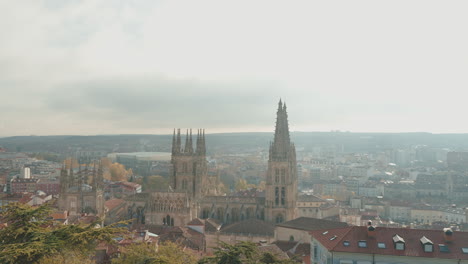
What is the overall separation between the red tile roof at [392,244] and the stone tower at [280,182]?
32.7 m

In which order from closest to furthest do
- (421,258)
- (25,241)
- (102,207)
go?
(25,241) → (421,258) → (102,207)

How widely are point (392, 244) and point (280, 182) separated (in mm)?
36332

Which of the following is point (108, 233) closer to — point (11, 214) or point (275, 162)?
point (11, 214)

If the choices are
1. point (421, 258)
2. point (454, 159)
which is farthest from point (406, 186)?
point (421, 258)

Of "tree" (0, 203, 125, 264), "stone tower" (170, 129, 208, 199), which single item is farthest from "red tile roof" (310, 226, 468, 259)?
"stone tower" (170, 129, 208, 199)

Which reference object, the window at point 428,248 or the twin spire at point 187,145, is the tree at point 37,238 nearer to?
the window at point 428,248

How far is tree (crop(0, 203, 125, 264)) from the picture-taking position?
1666 cm

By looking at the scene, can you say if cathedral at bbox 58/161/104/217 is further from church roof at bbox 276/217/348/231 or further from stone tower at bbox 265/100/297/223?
church roof at bbox 276/217/348/231

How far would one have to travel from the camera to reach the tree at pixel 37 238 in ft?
54.6

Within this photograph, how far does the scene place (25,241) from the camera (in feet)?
60.3

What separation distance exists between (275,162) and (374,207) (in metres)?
43.4

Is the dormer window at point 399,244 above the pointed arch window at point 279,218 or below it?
above

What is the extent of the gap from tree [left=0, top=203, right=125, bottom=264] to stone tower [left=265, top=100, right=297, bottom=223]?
1876 inches

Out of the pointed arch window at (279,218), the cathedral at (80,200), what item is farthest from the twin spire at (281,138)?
the cathedral at (80,200)
